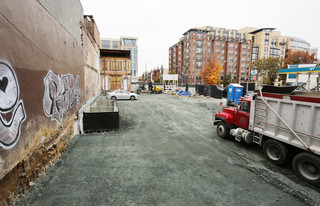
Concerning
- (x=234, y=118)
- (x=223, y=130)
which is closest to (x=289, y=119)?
(x=234, y=118)

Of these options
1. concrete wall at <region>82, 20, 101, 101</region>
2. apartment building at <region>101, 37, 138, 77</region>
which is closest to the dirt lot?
concrete wall at <region>82, 20, 101, 101</region>

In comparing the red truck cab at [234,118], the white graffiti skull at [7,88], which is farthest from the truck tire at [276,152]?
the white graffiti skull at [7,88]

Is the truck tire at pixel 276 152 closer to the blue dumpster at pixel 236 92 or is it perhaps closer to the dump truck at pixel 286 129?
the dump truck at pixel 286 129

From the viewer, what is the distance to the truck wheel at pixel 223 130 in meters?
8.36

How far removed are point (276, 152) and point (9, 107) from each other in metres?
7.99

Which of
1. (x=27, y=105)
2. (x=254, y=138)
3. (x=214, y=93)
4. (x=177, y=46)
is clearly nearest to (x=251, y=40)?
(x=177, y=46)

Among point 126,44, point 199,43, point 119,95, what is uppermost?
point 126,44

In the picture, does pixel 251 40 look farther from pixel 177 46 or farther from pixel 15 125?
pixel 15 125

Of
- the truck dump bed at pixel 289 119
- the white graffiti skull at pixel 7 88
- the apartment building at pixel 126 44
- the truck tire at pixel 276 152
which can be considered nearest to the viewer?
the white graffiti skull at pixel 7 88

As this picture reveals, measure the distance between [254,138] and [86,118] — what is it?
845 cm

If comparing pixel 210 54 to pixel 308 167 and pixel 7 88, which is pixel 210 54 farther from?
pixel 7 88

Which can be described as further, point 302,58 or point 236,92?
point 302,58

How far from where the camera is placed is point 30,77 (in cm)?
420

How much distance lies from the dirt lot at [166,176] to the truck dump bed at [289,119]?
44.6 inches
